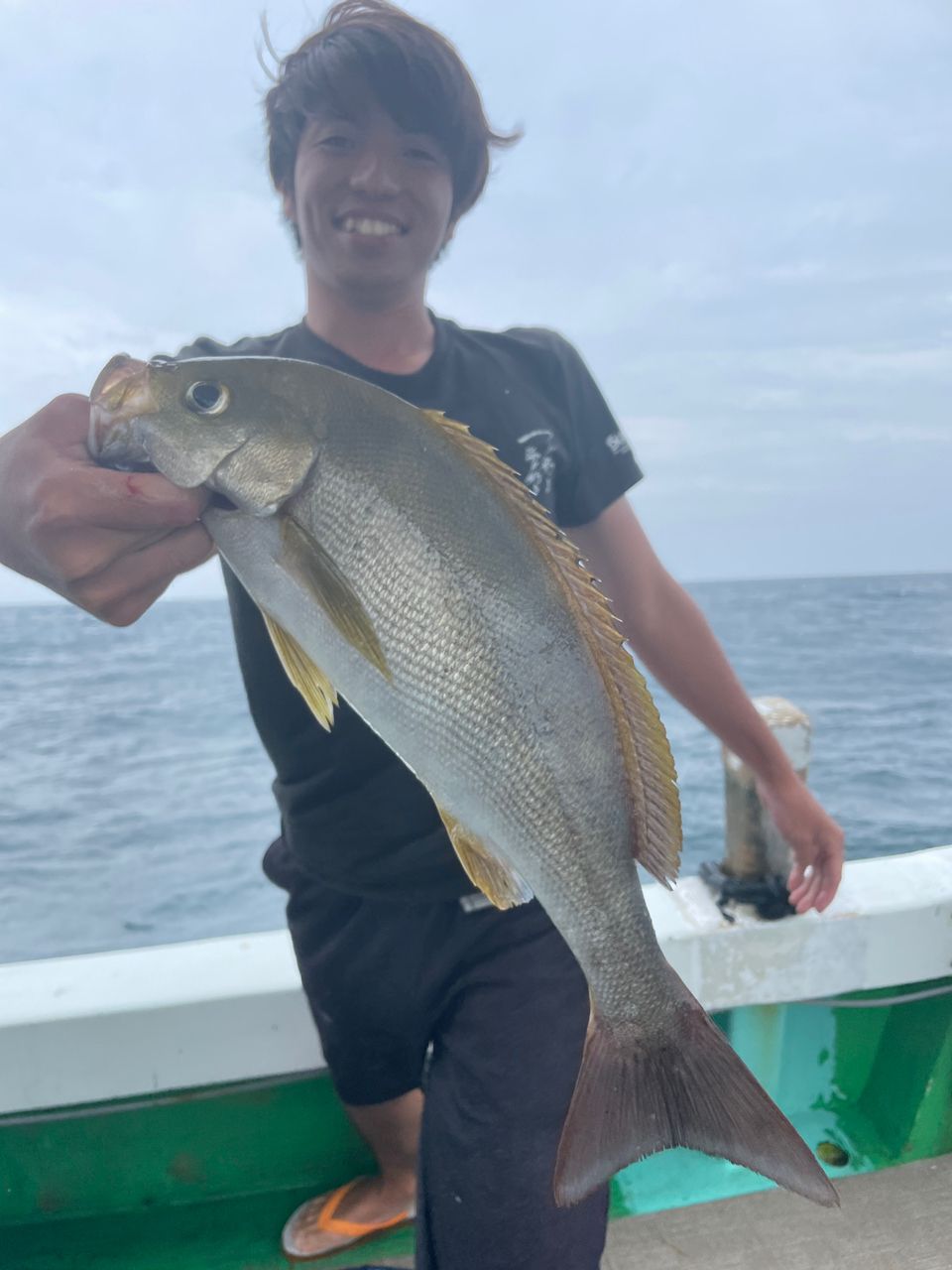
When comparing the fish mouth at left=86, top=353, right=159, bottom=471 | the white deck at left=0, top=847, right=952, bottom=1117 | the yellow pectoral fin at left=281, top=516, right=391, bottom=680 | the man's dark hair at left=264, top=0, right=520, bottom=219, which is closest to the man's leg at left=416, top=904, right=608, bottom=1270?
the white deck at left=0, top=847, right=952, bottom=1117

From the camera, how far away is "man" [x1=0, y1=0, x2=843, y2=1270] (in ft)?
5.59

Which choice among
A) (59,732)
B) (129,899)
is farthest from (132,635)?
(129,899)

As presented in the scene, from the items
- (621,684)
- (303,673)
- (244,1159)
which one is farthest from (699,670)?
(244,1159)

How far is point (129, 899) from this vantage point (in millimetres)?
4688

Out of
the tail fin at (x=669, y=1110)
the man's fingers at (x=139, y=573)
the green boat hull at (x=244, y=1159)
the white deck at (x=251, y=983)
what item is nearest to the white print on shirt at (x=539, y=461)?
the man's fingers at (x=139, y=573)

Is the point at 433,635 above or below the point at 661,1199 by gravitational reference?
above

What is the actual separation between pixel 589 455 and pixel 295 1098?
6.43ft

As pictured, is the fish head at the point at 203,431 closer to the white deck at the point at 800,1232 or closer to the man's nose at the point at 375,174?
the man's nose at the point at 375,174

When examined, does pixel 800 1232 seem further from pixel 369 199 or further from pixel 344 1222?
pixel 369 199

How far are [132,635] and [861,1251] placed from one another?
52.7 ft

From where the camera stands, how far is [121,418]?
4.16 ft

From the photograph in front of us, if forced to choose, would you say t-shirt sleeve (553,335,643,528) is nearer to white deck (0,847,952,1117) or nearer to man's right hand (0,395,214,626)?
man's right hand (0,395,214,626)

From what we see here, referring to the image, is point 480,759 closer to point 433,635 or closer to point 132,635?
point 433,635

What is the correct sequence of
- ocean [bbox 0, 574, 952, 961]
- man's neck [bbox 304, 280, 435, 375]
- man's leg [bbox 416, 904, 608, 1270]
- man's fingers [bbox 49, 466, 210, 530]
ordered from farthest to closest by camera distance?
ocean [bbox 0, 574, 952, 961]
man's neck [bbox 304, 280, 435, 375]
man's leg [bbox 416, 904, 608, 1270]
man's fingers [bbox 49, 466, 210, 530]
